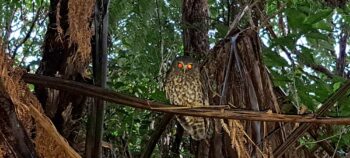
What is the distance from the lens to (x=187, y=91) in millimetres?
1979

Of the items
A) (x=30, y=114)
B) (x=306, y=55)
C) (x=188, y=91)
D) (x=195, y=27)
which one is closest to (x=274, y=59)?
(x=306, y=55)

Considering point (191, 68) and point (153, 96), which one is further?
point (153, 96)

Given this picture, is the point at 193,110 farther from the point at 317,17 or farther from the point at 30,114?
the point at 317,17

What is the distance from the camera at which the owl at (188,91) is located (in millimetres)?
1869

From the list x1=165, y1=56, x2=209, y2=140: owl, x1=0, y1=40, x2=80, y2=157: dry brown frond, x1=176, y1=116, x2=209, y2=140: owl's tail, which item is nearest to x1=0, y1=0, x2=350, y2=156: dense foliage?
x1=165, y1=56, x2=209, y2=140: owl

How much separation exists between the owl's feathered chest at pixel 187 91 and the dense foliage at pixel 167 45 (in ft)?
0.54

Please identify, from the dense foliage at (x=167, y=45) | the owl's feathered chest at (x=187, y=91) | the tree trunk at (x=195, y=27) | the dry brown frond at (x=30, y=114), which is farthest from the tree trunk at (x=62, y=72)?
the tree trunk at (x=195, y=27)

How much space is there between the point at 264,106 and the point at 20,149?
1.04m

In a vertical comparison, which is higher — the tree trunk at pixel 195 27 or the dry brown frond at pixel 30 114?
the tree trunk at pixel 195 27

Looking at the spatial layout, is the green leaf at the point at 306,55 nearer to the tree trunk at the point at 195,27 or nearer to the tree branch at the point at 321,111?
the tree branch at the point at 321,111

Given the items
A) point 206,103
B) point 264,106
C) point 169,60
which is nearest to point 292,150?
point 264,106

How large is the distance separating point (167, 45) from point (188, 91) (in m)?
1.09

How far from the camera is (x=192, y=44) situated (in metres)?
2.90

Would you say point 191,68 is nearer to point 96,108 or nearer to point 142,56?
point 96,108
